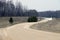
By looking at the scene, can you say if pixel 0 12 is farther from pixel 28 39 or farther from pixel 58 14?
pixel 28 39

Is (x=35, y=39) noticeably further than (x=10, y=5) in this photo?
No

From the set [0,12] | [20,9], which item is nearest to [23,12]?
[20,9]

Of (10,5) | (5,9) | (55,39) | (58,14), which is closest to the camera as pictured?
(55,39)

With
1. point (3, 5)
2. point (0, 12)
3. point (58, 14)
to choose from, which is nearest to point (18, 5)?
point (3, 5)

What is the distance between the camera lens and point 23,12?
109375mm

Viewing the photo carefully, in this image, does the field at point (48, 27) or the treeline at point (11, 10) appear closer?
the field at point (48, 27)

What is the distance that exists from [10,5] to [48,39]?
90.9 meters

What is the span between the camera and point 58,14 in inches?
4764

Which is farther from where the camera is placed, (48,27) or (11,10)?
(11,10)

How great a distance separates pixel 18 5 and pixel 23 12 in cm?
550

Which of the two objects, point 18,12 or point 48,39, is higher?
point 48,39

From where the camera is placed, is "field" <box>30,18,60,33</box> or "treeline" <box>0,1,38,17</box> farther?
"treeline" <box>0,1,38,17</box>

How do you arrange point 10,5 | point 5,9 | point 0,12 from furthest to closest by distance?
point 10,5, point 5,9, point 0,12

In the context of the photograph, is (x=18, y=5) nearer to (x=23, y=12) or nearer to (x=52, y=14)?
(x=23, y=12)
